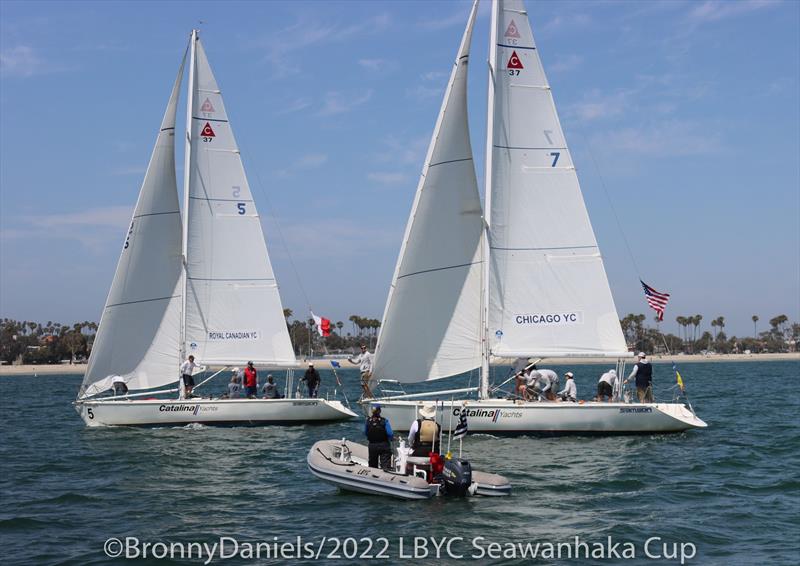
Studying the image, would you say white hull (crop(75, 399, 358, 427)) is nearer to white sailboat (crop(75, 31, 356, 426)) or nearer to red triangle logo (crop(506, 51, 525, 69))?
white sailboat (crop(75, 31, 356, 426))

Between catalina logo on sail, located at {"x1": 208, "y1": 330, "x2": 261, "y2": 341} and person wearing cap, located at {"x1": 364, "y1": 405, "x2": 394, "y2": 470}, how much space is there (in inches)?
516

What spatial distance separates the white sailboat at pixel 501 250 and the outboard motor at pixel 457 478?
8.20m

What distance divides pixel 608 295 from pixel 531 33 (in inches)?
313

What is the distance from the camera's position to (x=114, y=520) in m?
16.0

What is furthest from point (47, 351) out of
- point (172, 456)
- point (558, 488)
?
point (558, 488)

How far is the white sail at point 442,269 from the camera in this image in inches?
991

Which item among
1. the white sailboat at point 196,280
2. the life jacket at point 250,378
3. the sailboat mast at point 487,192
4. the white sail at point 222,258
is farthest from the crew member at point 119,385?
the sailboat mast at point 487,192

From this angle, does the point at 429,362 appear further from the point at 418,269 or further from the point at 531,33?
the point at 531,33

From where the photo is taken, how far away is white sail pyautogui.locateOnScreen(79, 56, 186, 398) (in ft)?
95.8

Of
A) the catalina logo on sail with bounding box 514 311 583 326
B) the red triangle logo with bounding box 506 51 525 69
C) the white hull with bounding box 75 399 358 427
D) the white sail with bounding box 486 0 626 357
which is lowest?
the white hull with bounding box 75 399 358 427

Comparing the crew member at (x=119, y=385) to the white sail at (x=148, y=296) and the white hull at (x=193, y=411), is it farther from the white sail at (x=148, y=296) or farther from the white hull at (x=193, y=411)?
the white hull at (x=193, y=411)

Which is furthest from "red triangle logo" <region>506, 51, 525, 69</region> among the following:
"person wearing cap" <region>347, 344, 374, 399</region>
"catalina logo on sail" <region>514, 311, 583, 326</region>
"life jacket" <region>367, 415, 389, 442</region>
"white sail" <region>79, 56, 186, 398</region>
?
"life jacket" <region>367, 415, 389, 442</region>

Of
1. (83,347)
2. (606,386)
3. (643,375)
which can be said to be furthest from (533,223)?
(83,347)

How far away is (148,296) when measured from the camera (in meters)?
29.6
